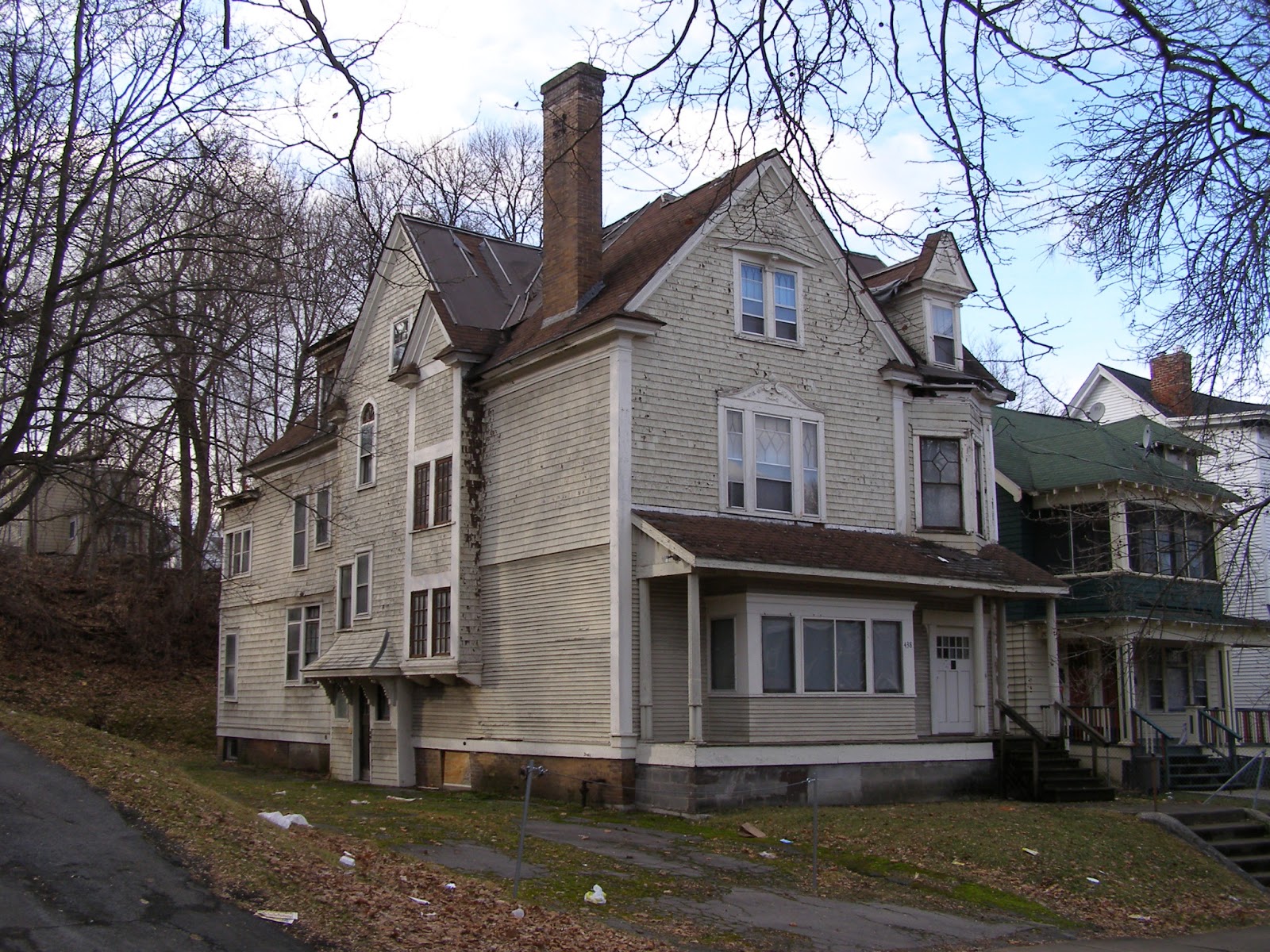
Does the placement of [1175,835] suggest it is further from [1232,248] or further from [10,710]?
[10,710]

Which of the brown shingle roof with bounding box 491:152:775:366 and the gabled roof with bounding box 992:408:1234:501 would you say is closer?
the brown shingle roof with bounding box 491:152:775:366

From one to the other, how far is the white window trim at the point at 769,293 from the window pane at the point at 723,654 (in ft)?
16.0

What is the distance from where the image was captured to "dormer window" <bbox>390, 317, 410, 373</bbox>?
2417 centimetres

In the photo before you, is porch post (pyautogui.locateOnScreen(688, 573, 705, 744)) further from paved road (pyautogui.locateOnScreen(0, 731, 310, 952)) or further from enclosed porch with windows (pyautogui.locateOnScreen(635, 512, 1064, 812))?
paved road (pyautogui.locateOnScreen(0, 731, 310, 952))

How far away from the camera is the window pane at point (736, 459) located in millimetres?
20125

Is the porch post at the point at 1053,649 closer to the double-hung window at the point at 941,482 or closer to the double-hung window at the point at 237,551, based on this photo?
→ the double-hung window at the point at 941,482

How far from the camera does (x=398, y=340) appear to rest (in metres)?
24.5

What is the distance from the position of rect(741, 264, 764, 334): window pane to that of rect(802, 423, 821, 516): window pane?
1899mm

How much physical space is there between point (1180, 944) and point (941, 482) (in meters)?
11.3

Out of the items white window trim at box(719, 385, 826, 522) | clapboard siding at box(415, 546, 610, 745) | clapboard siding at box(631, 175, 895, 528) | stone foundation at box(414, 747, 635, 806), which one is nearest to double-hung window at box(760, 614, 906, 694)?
white window trim at box(719, 385, 826, 522)

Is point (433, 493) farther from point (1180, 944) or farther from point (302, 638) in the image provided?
point (1180, 944)

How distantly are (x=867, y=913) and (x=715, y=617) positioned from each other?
7.67 meters

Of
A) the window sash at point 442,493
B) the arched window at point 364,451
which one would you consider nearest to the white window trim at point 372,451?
the arched window at point 364,451

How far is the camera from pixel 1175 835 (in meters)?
16.7
